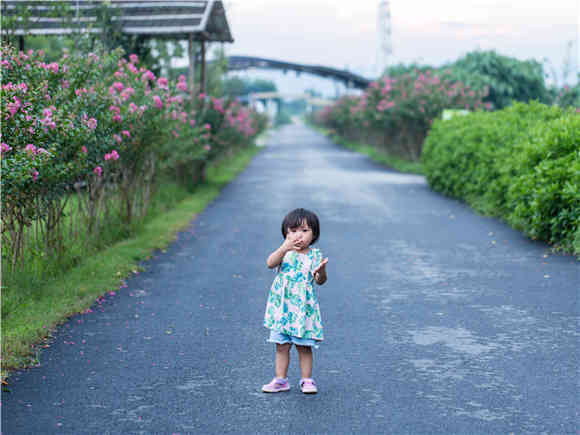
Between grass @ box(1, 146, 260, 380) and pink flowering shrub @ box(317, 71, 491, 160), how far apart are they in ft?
54.3

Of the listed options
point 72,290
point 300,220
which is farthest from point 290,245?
point 72,290

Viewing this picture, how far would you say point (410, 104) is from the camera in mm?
28438

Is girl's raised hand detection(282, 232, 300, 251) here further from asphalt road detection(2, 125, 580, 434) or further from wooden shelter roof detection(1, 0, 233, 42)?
wooden shelter roof detection(1, 0, 233, 42)

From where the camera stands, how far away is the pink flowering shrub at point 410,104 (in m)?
28.2

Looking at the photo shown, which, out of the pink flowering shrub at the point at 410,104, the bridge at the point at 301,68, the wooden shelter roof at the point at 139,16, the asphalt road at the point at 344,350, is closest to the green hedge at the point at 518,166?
the asphalt road at the point at 344,350

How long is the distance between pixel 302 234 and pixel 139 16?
15854 mm

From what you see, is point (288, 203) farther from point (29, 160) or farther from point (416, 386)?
point (416, 386)

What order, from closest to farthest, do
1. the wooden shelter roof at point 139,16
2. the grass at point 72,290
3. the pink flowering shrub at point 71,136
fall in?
the grass at point 72,290 < the pink flowering shrub at point 71,136 < the wooden shelter roof at point 139,16

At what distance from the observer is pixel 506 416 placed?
173 inches

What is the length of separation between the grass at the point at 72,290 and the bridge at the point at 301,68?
3402 centimetres

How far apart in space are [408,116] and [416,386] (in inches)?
977

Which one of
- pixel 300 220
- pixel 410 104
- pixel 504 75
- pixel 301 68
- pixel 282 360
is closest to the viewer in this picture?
pixel 300 220

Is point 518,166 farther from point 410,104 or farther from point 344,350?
point 410,104

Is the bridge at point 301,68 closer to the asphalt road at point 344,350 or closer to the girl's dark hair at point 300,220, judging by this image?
the asphalt road at point 344,350
